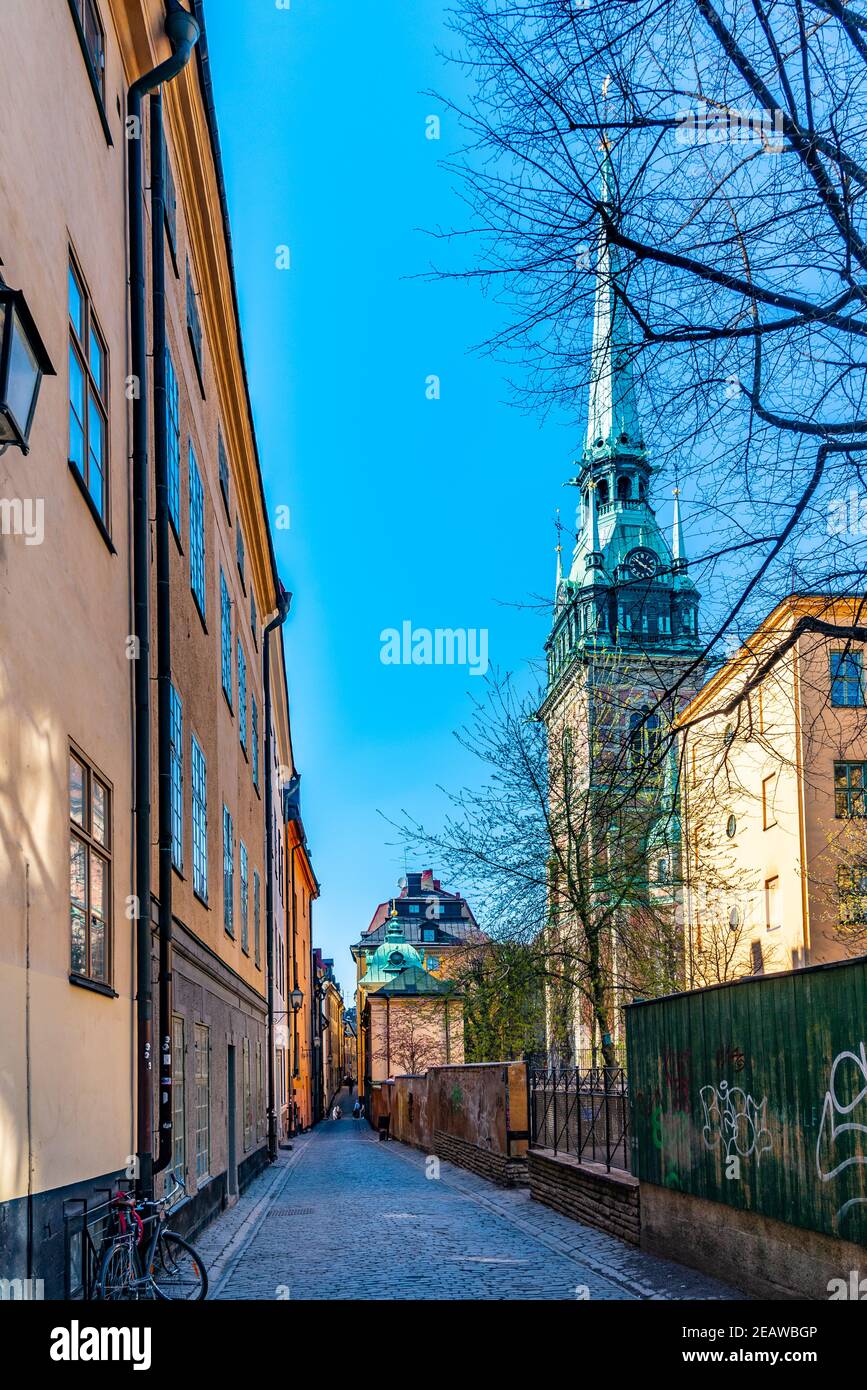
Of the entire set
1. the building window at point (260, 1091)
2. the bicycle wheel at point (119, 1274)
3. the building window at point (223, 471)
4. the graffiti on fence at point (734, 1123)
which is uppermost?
the building window at point (223, 471)

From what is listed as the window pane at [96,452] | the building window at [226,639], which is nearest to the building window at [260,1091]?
the building window at [226,639]

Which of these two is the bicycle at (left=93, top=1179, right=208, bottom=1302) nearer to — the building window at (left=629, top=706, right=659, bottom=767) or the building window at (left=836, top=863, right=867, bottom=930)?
the building window at (left=629, top=706, right=659, bottom=767)

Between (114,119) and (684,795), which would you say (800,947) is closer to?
(684,795)

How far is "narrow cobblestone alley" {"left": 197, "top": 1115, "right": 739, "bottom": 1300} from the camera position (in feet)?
38.0

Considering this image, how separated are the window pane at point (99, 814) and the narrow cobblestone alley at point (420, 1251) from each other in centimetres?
391

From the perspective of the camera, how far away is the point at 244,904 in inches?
988

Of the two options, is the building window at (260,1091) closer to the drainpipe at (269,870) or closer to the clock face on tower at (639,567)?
the drainpipe at (269,870)

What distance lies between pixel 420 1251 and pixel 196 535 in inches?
325

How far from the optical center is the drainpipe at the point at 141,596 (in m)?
10.9

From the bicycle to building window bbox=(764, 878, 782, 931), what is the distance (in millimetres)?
30693

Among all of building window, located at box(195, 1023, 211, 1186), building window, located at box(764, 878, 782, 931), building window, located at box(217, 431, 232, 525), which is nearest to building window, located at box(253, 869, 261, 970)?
building window, located at box(217, 431, 232, 525)

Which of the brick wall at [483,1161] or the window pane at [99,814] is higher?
the window pane at [99,814]

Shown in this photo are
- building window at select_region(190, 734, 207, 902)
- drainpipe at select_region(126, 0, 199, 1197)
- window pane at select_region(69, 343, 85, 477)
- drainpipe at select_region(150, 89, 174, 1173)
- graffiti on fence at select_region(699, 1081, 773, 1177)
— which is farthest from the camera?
building window at select_region(190, 734, 207, 902)

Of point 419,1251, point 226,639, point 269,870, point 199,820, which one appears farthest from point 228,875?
point 269,870
